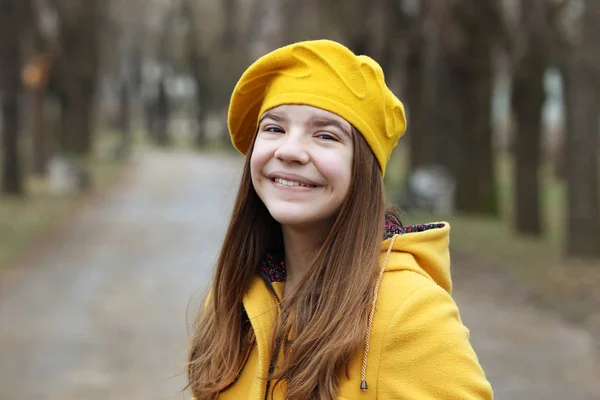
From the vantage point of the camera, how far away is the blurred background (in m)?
7.68

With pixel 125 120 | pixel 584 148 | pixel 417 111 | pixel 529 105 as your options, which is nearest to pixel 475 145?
pixel 529 105

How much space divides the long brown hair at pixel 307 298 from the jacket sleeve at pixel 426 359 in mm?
80

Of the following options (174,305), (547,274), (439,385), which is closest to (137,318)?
(174,305)

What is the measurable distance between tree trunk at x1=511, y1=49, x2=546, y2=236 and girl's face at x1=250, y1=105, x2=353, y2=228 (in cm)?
1250

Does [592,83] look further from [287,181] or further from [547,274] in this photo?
[287,181]

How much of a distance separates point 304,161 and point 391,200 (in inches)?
64.7

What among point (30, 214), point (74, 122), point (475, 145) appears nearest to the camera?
point (475, 145)

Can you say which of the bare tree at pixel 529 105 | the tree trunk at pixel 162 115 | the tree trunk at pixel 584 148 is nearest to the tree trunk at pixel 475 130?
the bare tree at pixel 529 105

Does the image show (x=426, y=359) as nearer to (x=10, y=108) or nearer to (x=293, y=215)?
(x=293, y=215)

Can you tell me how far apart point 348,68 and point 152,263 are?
10826 mm

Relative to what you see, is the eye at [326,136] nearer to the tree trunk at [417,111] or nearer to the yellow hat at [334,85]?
the yellow hat at [334,85]

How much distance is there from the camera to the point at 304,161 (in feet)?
6.91

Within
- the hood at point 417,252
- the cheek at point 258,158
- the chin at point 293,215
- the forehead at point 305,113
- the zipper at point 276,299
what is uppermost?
the forehead at point 305,113

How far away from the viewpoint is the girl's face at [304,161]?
2.10 m
